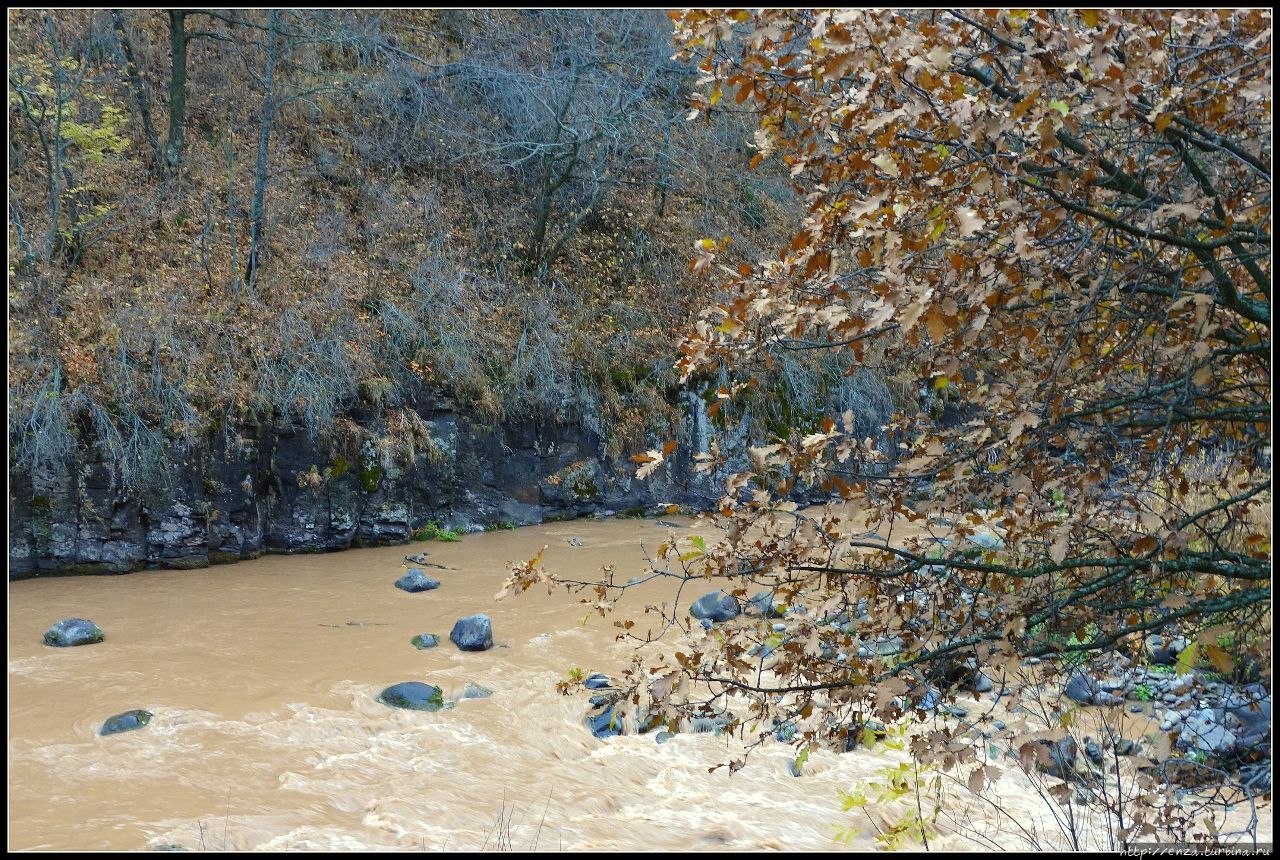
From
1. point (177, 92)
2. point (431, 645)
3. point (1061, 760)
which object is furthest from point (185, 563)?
point (1061, 760)

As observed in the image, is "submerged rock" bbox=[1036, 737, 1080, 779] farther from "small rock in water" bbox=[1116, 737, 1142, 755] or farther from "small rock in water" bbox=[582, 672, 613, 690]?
"small rock in water" bbox=[582, 672, 613, 690]

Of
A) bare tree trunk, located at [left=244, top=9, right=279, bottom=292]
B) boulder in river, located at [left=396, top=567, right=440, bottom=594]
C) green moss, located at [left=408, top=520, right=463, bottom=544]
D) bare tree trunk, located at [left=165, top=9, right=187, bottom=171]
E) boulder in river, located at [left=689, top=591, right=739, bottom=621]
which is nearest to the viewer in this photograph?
boulder in river, located at [left=689, top=591, right=739, bottom=621]

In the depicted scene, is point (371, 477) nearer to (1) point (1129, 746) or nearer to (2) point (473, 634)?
(2) point (473, 634)

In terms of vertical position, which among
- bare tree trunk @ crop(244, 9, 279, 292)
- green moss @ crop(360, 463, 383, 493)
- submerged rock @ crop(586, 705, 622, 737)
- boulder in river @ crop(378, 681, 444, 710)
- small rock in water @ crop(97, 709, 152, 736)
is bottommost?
submerged rock @ crop(586, 705, 622, 737)

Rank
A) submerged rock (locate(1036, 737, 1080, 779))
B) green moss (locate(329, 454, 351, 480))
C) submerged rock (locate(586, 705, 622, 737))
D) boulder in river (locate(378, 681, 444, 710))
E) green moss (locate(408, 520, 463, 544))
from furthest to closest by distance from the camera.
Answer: green moss (locate(408, 520, 463, 544)), green moss (locate(329, 454, 351, 480)), boulder in river (locate(378, 681, 444, 710)), submerged rock (locate(586, 705, 622, 737)), submerged rock (locate(1036, 737, 1080, 779))

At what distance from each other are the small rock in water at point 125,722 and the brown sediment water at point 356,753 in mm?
85

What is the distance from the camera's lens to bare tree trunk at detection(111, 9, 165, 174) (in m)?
A: 14.3

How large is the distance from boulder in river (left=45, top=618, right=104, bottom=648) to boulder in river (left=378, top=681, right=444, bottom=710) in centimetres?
286

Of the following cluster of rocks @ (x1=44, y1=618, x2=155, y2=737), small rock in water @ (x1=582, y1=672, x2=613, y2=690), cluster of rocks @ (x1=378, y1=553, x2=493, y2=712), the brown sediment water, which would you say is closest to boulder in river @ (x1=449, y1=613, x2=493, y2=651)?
cluster of rocks @ (x1=378, y1=553, x2=493, y2=712)

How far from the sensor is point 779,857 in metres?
4.58

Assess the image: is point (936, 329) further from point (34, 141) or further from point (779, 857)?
point (34, 141)

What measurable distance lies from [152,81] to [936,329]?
17.0 m

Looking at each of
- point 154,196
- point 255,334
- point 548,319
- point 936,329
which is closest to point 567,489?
point 548,319

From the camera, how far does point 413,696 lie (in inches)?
265
